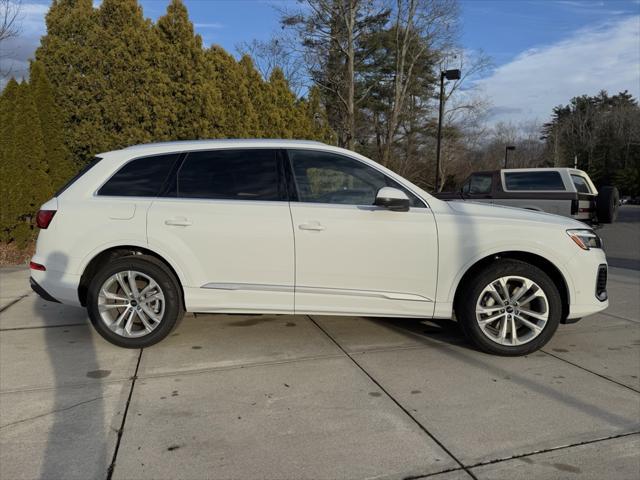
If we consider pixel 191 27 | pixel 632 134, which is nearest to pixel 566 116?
pixel 632 134

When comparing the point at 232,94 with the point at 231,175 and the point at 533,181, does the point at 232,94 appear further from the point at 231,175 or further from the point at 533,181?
the point at 231,175

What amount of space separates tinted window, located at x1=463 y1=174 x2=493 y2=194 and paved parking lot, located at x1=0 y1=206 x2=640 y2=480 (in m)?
8.37

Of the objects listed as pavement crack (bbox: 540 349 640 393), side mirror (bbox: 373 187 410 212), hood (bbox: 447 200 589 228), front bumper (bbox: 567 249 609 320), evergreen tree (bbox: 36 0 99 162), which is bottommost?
pavement crack (bbox: 540 349 640 393)

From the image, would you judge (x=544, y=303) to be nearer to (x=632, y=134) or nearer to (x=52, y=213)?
(x=52, y=213)

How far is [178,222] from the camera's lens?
407 cm

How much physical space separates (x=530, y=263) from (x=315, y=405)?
2.30 meters

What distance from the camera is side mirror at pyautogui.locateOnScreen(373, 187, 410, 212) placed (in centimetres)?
388

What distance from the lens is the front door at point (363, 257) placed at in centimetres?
399

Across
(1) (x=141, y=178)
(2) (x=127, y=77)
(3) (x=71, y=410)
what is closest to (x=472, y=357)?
(3) (x=71, y=410)

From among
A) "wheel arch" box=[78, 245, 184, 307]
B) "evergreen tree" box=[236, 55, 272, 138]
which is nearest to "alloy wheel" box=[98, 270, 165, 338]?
"wheel arch" box=[78, 245, 184, 307]

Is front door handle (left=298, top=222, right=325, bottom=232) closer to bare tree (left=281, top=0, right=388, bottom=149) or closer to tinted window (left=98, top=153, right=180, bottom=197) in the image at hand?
tinted window (left=98, top=153, right=180, bottom=197)

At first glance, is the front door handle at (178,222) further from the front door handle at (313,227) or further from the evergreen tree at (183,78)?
the evergreen tree at (183,78)

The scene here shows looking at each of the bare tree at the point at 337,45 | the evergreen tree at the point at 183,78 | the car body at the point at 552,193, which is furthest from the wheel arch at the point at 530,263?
the bare tree at the point at 337,45

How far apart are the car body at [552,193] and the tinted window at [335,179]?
28.4 ft
